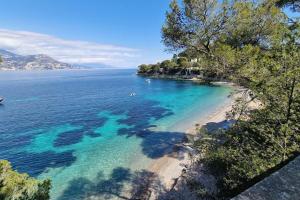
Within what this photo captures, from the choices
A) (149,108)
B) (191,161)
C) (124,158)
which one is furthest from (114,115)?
(191,161)

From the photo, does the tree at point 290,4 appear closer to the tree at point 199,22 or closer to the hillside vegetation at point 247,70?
the hillside vegetation at point 247,70

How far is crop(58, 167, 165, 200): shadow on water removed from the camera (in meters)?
16.3

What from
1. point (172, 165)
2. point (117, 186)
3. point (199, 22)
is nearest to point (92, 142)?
point (117, 186)

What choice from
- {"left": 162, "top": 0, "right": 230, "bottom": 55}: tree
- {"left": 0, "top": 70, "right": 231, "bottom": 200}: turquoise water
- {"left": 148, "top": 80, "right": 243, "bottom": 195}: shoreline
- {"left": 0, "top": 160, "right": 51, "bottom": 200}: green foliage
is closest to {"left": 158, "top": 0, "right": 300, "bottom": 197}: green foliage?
{"left": 162, "top": 0, "right": 230, "bottom": 55}: tree

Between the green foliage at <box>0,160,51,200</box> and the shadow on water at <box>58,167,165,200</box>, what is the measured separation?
22.3 feet

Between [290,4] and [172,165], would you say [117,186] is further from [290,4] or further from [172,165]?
[290,4]

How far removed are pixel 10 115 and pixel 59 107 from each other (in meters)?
9.84

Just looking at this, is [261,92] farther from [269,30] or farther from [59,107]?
[59,107]

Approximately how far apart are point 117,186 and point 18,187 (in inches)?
340

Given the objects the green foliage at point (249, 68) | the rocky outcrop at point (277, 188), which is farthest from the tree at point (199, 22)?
the rocky outcrop at point (277, 188)

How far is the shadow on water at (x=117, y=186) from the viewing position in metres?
16.3

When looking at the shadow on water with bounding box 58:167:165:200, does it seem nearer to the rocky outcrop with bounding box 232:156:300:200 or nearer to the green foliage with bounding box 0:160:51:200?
the green foliage with bounding box 0:160:51:200

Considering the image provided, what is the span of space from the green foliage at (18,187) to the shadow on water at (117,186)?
22.3 feet

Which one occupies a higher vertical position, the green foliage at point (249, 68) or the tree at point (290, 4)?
the tree at point (290, 4)
